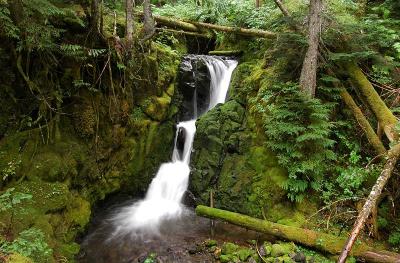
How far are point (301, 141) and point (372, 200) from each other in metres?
1.78

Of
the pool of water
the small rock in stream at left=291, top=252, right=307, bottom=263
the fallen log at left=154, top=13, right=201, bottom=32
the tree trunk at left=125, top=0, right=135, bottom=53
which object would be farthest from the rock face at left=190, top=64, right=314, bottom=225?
the tree trunk at left=125, top=0, right=135, bottom=53

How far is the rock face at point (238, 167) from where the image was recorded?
6892mm

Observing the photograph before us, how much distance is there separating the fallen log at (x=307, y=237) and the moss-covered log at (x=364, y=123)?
6.67 ft

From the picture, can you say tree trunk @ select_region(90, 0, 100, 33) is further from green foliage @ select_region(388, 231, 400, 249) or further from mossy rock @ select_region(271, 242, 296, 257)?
green foliage @ select_region(388, 231, 400, 249)

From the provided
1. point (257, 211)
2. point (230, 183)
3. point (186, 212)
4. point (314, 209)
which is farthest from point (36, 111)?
point (314, 209)

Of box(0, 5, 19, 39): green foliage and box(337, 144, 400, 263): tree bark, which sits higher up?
box(0, 5, 19, 39): green foliage

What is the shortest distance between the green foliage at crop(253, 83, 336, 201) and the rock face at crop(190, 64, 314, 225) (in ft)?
1.19

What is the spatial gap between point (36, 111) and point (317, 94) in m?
6.29

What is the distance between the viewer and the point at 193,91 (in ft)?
34.1

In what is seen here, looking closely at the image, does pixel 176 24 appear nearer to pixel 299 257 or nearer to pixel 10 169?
pixel 10 169

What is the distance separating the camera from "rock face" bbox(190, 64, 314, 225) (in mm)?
6892

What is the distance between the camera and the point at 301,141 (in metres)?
6.49

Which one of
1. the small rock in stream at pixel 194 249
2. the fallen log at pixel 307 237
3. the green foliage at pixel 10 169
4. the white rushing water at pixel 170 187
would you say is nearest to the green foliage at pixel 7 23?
the green foliage at pixel 10 169

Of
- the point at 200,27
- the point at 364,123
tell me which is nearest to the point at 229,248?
the point at 364,123
